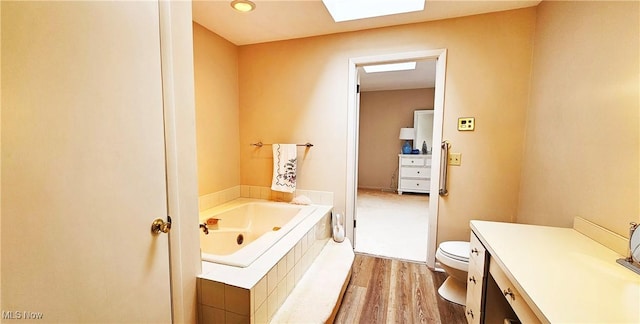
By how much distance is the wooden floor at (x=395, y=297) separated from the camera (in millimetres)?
1706

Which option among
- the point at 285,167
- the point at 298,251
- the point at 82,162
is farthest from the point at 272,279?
the point at 285,167

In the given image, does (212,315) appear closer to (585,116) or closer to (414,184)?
(585,116)

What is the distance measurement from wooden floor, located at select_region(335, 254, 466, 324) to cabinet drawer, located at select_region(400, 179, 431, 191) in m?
3.16

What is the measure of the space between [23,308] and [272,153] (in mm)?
2164

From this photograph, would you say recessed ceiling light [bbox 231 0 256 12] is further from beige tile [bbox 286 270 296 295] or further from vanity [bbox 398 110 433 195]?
vanity [bbox 398 110 433 195]

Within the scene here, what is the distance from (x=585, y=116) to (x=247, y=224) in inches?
103

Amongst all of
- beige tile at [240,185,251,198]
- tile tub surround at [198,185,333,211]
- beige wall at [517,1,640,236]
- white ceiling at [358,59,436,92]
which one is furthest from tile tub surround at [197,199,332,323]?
white ceiling at [358,59,436,92]

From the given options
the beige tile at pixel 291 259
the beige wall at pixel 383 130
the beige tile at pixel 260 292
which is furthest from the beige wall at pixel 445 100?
the beige wall at pixel 383 130

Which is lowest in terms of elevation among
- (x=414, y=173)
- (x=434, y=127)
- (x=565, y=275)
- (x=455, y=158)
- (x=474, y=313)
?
(x=474, y=313)

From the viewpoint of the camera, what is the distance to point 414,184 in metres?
5.34

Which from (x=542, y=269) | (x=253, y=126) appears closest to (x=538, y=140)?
(x=542, y=269)

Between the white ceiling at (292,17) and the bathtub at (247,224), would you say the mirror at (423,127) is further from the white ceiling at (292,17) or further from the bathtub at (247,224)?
the bathtub at (247,224)

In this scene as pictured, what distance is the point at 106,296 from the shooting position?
2.63 ft

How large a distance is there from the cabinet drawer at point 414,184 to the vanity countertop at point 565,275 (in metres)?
3.98
